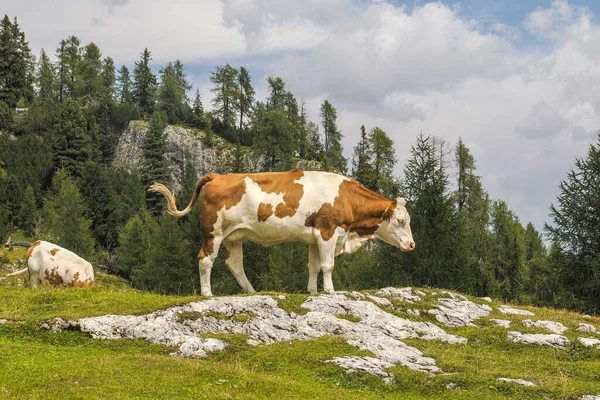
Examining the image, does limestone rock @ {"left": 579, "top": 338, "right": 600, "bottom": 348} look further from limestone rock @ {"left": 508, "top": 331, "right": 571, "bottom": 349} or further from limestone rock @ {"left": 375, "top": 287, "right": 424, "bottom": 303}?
limestone rock @ {"left": 375, "top": 287, "right": 424, "bottom": 303}

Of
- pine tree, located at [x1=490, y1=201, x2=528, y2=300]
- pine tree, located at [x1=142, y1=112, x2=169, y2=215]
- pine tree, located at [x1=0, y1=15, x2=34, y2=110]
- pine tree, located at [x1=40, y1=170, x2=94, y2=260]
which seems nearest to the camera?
pine tree, located at [x1=40, y1=170, x2=94, y2=260]

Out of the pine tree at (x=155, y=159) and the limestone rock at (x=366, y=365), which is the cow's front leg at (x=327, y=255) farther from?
the pine tree at (x=155, y=159)

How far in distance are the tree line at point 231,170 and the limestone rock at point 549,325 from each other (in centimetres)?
2159

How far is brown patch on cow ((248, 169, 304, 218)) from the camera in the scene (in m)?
16.5

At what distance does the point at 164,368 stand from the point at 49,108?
108 meters

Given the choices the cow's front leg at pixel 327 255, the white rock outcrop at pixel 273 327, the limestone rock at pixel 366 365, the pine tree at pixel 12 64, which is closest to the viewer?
the limestone rock at pixel 366 365

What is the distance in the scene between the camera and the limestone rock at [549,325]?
1592cm

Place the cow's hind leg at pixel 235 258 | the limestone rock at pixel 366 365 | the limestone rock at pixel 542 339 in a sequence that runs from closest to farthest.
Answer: the limestone rock at pixel 366 365
the limestone rock at pixel 542 339
the cow's hind leg at pixel 235 258

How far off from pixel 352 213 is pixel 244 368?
24.7 feet

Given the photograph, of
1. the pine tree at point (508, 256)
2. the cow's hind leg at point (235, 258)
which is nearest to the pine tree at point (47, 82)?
the pine tree at point (508, 256)

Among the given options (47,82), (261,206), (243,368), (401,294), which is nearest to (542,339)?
(401,294)

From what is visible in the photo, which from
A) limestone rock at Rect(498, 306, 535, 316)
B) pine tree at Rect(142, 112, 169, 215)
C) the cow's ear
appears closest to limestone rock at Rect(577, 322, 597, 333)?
limestone rock at Rect(498, 306, 535, 316)

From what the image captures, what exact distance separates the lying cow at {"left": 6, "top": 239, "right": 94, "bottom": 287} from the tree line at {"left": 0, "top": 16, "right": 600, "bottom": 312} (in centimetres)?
2188

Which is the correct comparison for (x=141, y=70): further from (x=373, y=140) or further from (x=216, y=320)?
(x=216, y=320)
